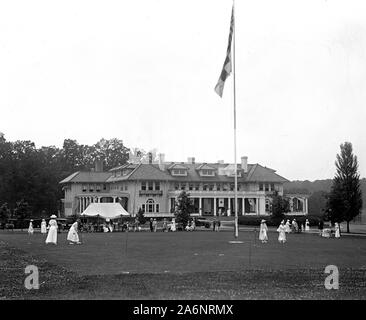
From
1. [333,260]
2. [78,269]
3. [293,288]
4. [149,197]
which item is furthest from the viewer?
[149,197]

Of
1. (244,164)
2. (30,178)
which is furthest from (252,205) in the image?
(30,178)

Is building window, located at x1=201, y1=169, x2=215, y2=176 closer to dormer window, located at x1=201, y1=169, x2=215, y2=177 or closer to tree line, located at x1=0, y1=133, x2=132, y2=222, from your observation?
dormer window, located at x1=201, y1=169, x2=215, y2=177

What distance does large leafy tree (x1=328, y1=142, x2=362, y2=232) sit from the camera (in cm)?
5184

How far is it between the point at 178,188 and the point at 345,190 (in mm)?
35688

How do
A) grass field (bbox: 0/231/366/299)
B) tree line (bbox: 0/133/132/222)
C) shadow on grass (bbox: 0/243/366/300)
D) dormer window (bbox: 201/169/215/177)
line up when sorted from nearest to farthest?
shadow on grass (bbox: 0/243/366/300) → grass field (bbox: 0/231/366/299) → tree line (bbox: 0/133/132/222) → dormer window (bbox: 201/169/215/177)

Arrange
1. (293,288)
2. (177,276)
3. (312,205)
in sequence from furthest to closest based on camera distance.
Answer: (312,205) → (177,276) → (293,288)

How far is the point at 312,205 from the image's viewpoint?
350ft

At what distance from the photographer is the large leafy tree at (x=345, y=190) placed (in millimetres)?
51844

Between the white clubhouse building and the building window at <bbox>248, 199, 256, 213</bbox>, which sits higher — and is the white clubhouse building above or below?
above

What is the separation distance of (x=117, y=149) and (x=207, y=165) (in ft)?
123

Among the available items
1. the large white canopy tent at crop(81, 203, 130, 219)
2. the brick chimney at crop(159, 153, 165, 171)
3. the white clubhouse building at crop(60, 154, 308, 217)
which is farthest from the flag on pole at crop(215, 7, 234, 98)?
the brick chimney at crop(159, 153, 165, 171)

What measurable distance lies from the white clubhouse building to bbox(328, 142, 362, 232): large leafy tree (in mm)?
27994
